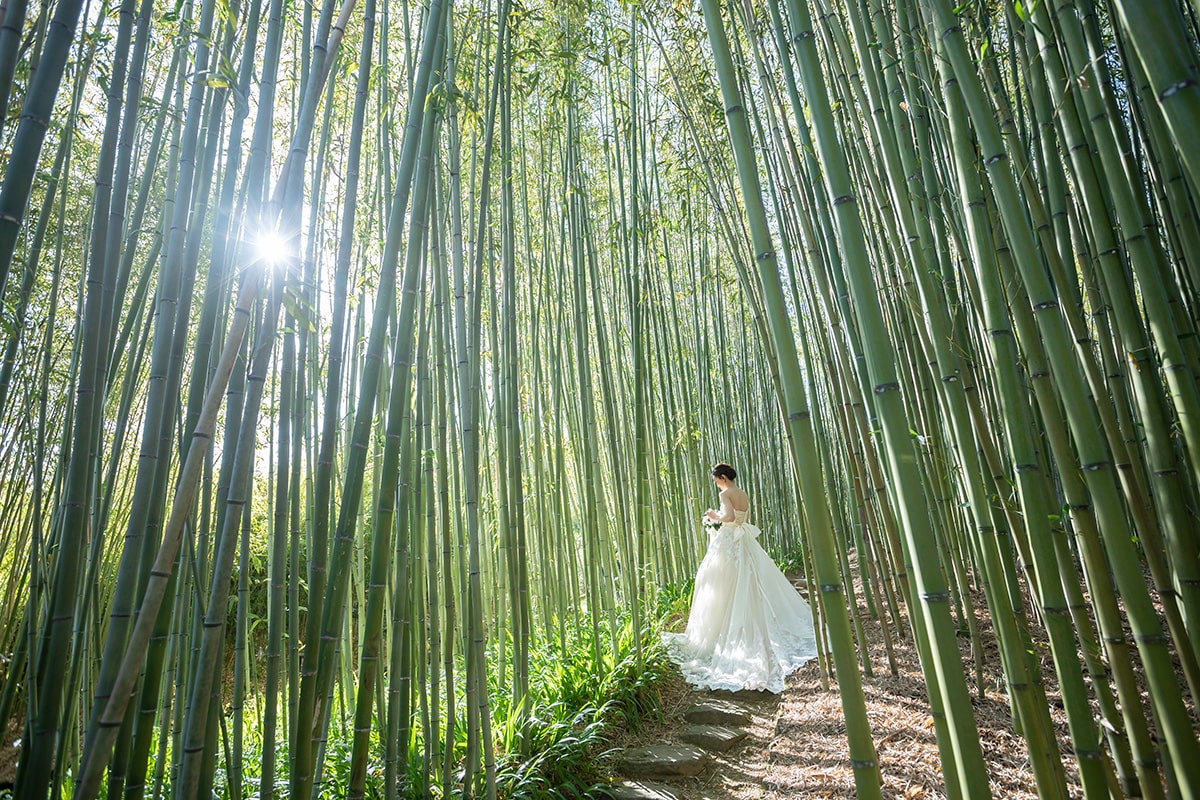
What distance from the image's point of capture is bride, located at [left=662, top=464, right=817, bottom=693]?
3371 mm

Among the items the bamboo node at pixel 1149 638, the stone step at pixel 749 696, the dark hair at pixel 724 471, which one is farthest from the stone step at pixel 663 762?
the bamboo node at pixel 1149 638

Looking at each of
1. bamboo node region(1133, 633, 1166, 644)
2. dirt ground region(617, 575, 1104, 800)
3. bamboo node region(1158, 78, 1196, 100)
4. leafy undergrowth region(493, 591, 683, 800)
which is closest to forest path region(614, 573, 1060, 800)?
dirt ground region(617, 575, 1104, 800)

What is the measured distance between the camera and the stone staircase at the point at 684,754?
2.34 metres

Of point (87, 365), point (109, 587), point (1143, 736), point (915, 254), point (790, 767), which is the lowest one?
point (790, 767)

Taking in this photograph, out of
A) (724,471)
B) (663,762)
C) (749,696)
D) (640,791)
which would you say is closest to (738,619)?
(749,696)

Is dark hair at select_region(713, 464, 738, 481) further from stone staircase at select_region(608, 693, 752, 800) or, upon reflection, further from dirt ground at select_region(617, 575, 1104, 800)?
stone staircase at select_region(608, 693, 752, 800)

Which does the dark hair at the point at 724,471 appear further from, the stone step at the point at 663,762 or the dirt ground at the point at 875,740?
the stone step at the point at 663,762

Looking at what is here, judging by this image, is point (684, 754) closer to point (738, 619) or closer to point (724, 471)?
point (738, 619)

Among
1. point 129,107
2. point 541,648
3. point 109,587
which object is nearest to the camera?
point 129,107

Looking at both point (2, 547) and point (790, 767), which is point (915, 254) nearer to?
point (790, 767)

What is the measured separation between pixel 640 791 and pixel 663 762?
0.73 ft

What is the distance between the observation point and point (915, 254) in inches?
51.2

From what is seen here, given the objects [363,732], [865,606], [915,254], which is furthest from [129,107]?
[865,606]

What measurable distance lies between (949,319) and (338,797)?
243 cm
